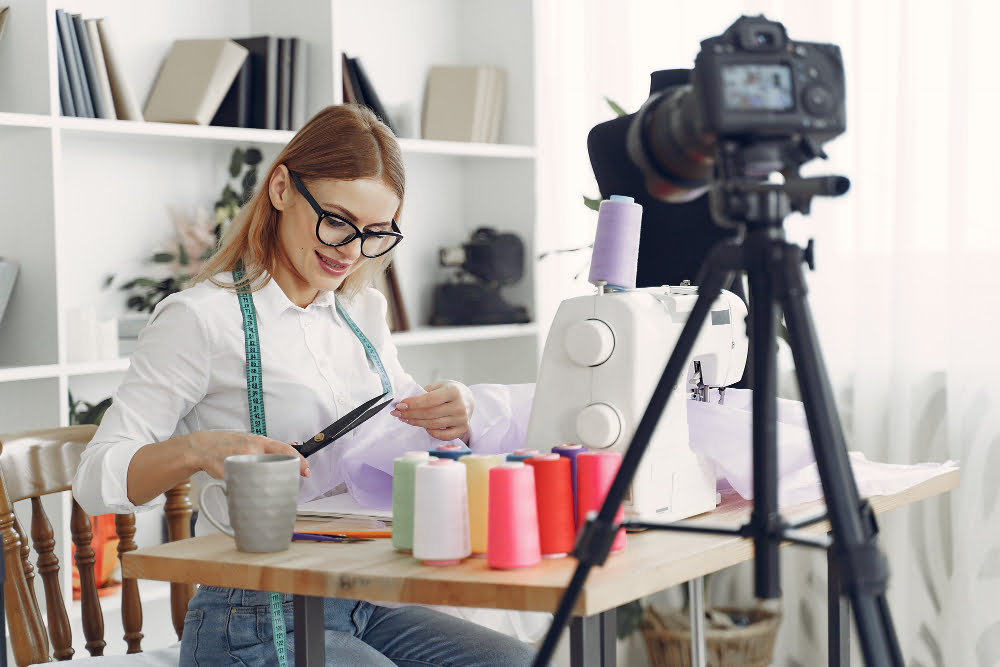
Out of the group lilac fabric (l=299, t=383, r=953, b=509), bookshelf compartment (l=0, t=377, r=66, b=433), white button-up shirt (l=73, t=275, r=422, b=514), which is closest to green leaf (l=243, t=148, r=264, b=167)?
bookshelf compartment (l=0, t=377, r=66, b=433)

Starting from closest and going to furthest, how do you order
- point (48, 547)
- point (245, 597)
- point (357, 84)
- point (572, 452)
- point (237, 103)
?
point (572, 452) → point (245, 597) → point (48, 547) → point (237, 103) → point (357, 84)

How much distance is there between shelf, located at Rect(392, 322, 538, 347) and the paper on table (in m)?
1.60

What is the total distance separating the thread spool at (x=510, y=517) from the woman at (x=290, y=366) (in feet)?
1.32

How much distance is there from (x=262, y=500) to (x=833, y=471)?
593 mm

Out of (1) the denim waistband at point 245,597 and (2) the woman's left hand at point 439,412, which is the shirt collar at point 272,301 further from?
(1) the denim waistband at point 245,597

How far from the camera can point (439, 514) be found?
118 cm

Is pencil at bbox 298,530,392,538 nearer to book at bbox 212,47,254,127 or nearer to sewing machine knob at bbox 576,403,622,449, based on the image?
sewing machine knob at bbox 576,403,622,449

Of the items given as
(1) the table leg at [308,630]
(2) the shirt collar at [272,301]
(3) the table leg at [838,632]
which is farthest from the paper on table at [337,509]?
(3) the table leg at [838,632]

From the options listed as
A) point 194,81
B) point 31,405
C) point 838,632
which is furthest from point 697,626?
point 194,81

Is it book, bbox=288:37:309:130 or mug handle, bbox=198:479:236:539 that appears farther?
book, bbox=288:37:309:130

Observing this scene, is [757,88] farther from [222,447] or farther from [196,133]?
[196,133]

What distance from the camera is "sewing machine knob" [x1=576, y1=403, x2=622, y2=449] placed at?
136 cm

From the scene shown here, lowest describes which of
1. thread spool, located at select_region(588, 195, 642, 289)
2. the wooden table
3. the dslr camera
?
the wooden table

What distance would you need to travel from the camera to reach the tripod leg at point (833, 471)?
978 millimetres
